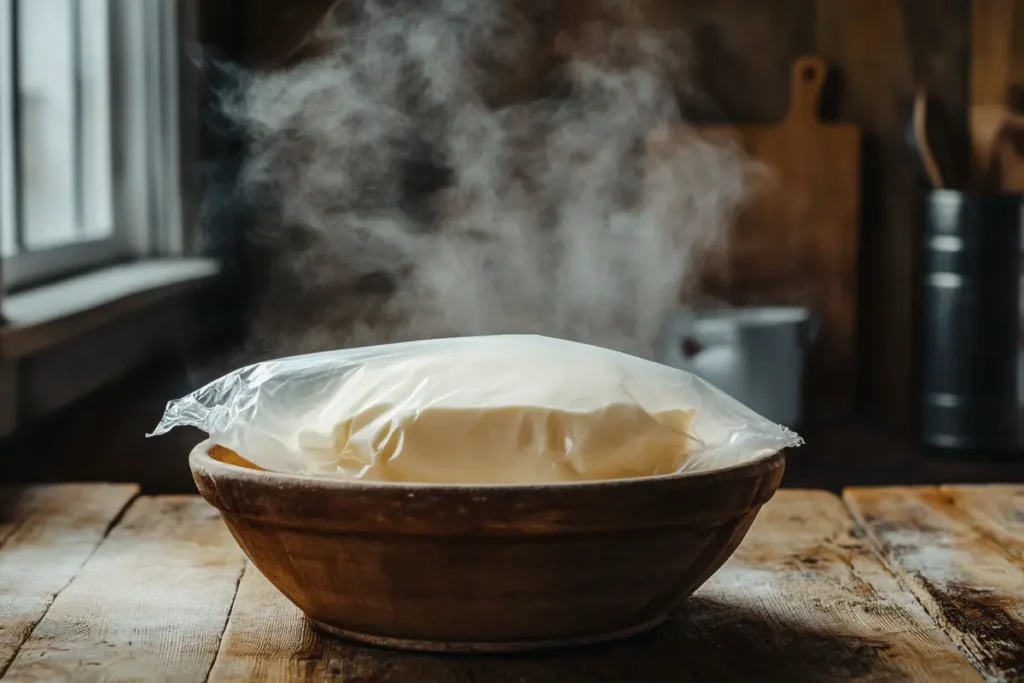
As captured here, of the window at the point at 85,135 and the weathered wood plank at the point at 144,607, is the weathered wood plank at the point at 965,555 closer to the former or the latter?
the weathered wood plank at the point at 144,607

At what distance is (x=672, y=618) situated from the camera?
71 cm

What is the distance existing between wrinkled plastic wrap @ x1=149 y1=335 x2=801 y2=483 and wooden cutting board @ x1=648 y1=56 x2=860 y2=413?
1.87 m

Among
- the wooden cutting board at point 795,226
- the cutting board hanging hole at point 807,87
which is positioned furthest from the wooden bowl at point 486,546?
the cutting board hanging hole at point 807,87

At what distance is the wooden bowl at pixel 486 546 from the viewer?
60 cm

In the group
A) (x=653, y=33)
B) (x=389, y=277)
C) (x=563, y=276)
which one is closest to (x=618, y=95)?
(x=653, y=33)

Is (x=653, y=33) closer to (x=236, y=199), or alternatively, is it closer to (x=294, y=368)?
(x=236, y=199)

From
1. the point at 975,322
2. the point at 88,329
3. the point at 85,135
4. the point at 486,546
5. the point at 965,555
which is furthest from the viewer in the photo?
the point at 85,135

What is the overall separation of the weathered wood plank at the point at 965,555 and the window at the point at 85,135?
1.24m

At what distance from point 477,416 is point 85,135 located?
1803 mm

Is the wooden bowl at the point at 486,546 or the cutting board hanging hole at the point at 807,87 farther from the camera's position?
the cutting board hanging hole at the point at 807,87

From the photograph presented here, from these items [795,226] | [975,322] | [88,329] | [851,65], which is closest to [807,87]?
[851,65]

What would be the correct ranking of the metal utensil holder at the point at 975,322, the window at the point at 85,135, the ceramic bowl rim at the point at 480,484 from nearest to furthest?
the ceramic bowl rim at the point at 480,484 < the window at the point at 85,135 < the metal utensil holder at the point at 975,322

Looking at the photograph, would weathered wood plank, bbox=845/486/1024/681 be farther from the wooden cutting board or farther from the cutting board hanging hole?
the cutting board hanging hole

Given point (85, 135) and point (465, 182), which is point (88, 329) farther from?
point (465, 182)
